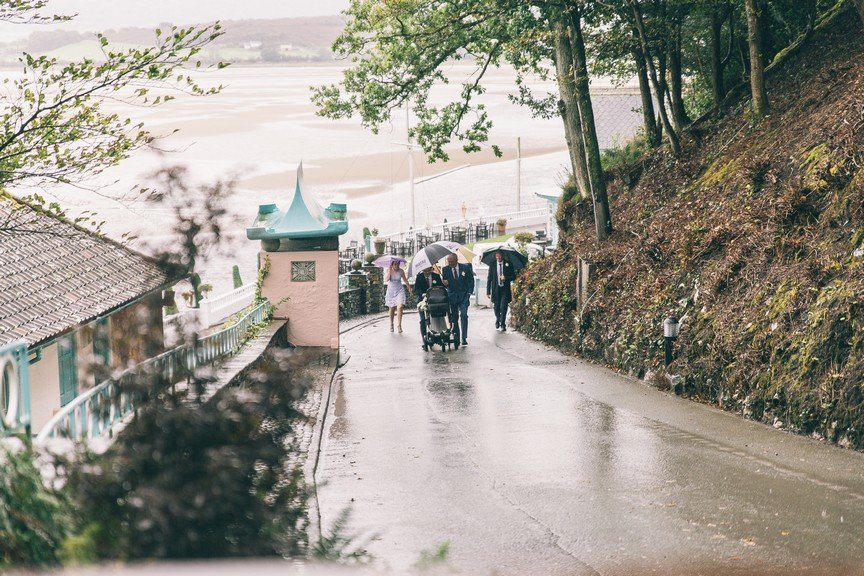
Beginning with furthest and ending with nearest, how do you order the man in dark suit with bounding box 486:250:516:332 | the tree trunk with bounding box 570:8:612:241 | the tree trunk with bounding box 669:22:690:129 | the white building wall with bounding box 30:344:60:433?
the man in dark suit with bounding box 486:250:516:332, the tree trunk with bounding box 669:22:690:129, the tree trunk with bounding box 570:8:612:241, the white building wall with bounding box 30:344:60:433

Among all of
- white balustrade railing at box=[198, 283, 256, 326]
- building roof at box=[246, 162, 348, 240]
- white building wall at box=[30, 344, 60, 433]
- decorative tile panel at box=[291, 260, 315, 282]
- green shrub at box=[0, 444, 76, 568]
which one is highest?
building roof at box=[246, 162, 348, 240]

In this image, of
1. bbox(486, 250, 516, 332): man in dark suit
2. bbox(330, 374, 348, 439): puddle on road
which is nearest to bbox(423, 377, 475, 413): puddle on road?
bbox(330, 374, 348, 439): puddle on road

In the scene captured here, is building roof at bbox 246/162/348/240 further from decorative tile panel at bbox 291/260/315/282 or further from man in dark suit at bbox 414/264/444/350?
man in dark suit at bbox 414/264/444/350

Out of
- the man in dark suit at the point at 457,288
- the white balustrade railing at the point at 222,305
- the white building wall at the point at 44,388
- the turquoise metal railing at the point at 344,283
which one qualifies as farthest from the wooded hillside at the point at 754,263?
the white building wall at the point at 44,388

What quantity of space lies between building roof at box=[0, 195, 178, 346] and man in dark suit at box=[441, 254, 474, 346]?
17.3ft

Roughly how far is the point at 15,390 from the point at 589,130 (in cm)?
1523

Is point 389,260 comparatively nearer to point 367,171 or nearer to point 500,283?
point 500,283

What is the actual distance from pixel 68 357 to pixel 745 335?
10978 mm

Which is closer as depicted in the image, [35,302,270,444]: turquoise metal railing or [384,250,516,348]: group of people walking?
[35,302,270,444]: turquoise metal railing

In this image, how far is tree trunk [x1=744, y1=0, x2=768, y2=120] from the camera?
16250 mm

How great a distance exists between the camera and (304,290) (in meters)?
17.5

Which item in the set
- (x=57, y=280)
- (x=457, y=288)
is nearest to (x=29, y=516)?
(x=57, y=280)

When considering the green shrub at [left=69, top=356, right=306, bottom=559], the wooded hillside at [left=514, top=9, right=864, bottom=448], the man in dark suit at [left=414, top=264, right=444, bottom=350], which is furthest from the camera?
the man in dark suit at [left=414, top=264, right=444, bottom=350]

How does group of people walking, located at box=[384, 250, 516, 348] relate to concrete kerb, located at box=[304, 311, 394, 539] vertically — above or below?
above
